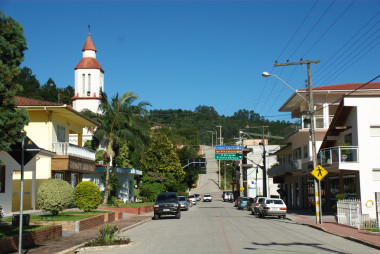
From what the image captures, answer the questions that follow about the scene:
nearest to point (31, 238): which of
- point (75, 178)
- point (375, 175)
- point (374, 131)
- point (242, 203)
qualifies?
point (75, 178)

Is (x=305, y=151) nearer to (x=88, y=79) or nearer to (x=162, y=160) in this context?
(x=162, y=160)

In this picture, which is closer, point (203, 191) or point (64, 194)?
point (64, 194)

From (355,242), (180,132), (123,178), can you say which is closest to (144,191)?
(123,178)

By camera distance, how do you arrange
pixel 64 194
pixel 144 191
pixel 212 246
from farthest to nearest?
pixel 144 191 → pixel 64 194 → pixel 212 246

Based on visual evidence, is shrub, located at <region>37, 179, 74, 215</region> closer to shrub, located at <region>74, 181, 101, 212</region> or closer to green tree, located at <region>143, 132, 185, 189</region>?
shrub, located at <region>74, 181, 101, 212</region>

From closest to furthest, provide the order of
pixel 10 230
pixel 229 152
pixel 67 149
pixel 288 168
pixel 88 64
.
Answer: pixel 10 230
pixel 67 149
pixel 288 168
pixel 229 152
pixel 88 64

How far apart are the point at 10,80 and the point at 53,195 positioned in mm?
9229

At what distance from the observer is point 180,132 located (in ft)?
429

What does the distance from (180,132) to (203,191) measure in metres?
23.0

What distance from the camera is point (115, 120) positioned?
37500mm

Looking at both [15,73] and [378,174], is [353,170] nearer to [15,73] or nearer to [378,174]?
[378,174]

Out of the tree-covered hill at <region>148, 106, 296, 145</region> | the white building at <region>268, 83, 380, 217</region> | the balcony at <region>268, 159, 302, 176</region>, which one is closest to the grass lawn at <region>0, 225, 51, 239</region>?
the white building at <region>268, 83, 380, 217</region>

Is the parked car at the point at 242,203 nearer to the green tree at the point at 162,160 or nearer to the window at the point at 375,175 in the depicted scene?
the green tree at the point at 162,160

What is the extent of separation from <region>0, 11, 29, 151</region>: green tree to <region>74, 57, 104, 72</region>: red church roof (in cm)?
5075
